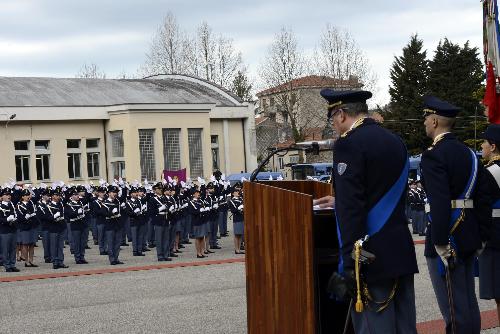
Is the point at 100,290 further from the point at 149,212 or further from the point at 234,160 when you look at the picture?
the point at 234,160

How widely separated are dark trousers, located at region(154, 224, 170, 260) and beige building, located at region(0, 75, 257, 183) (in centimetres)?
2034

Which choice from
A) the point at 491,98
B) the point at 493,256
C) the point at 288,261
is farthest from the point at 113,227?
the point at 288,261

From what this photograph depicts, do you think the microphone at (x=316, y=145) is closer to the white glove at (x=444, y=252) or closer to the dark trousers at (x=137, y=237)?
the white glove at (x=444, y=252)

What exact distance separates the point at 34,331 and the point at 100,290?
12.7 feet

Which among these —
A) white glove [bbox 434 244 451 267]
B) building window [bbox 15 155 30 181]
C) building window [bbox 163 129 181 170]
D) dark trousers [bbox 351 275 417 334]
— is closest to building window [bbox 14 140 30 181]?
building window [bbox 15 155 30 181]

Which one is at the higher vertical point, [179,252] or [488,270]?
[488,270]

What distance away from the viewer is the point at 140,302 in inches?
439

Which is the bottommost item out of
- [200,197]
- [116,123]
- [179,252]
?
[179,252]

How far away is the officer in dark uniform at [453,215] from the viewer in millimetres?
5836

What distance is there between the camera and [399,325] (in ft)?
15.8

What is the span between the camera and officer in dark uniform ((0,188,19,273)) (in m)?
17.9

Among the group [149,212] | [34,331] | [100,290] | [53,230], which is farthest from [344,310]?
[149,212]

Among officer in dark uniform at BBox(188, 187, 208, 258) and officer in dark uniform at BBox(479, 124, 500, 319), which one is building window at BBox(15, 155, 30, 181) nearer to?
officer in dark uniform at BBox(188, 187, 208, 258)

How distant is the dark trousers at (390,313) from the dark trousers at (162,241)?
1442 centimetres
